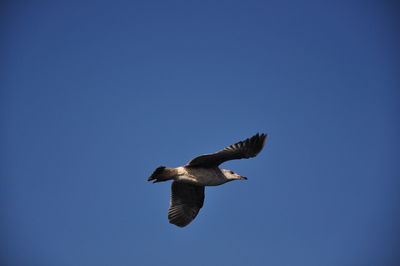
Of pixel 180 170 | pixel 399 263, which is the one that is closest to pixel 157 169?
pixel 180 170

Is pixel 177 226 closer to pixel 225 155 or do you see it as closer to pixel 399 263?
pixel 225 155

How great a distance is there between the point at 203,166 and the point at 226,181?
90 centimetres

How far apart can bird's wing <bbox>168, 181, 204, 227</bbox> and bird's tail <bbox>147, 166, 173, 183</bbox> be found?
6.13ft

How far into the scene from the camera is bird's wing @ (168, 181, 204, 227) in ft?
42.2

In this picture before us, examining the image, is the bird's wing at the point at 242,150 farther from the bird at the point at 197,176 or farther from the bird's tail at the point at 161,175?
the bird's tail at the point at 161,175

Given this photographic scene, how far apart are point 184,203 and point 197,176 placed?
6.67 feet

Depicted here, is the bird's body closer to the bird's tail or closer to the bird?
the bird

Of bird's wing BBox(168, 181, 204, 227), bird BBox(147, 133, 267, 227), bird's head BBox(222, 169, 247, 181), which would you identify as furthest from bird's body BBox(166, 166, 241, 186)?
bird's wing BBox(168, 181, 204, 227)

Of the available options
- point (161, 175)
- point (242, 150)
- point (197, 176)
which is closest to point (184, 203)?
point (197, 176)

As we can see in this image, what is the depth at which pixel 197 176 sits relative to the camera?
37.4ft

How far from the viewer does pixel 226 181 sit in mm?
11852

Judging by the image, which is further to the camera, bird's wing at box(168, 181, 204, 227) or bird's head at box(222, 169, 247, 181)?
bird's wing at box(168, 181, 204, 227)

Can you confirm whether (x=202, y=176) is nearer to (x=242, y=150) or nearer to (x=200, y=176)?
(x=200, y=176)

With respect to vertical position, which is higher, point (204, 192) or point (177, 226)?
point (204, 192)
